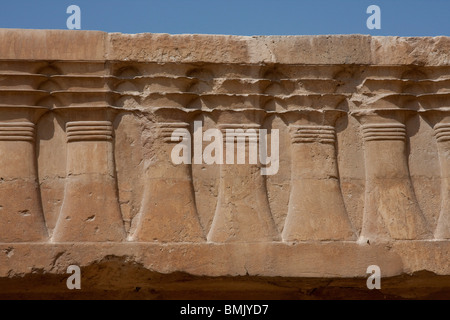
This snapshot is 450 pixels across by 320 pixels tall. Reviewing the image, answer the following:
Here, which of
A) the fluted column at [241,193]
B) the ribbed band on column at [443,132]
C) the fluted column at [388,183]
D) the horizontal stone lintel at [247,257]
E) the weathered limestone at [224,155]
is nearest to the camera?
the horizontal stone lintel at [247,257]

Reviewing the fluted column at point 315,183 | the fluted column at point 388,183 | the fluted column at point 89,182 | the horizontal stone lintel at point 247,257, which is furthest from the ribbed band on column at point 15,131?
the fluted column at point 388,183

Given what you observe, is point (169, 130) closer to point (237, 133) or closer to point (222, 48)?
point (237, 133)

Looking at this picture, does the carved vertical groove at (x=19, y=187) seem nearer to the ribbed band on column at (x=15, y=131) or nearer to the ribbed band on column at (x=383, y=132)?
the ribbed band on column at (x=15, y=131)

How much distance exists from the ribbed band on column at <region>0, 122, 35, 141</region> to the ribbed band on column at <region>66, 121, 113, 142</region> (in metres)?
0.33

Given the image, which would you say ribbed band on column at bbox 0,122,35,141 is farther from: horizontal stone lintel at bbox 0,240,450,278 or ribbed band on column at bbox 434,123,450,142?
ribbed band on column at bbox 434,123,450,142

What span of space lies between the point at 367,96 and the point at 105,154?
231cm

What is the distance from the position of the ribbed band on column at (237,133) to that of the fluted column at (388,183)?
92 cm

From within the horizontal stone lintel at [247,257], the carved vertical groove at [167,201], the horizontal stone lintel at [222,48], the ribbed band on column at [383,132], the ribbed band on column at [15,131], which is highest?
the horizontal stone lintel at [222,48]

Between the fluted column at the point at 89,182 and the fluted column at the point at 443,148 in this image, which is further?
the fluted column at the point at 443,148

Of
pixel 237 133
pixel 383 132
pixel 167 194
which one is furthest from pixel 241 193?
pixel 383 132

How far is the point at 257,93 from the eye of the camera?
600 cm

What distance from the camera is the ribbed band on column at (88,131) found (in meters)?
5.80
